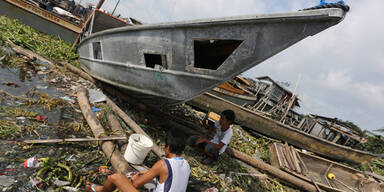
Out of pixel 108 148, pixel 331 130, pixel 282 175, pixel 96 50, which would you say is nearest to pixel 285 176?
pixel 282 175

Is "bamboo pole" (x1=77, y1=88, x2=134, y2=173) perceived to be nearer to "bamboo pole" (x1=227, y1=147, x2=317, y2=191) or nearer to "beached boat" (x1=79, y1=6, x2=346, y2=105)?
"beached boat" (x1=79, y1=6, x2=346, y2=105)

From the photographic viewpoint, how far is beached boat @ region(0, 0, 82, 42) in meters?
8.26

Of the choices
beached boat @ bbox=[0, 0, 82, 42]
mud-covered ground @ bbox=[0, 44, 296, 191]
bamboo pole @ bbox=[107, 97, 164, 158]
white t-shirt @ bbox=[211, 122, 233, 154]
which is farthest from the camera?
beached boat @ bbox=[0, 0, 82, 42]

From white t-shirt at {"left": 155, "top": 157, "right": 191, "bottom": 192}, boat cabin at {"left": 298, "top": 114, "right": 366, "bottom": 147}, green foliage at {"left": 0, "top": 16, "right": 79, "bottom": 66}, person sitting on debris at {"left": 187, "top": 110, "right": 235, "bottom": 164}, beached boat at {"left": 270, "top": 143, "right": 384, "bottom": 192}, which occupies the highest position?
green foliage at {"left": 0, "top": 16, "right": 79, "bottom": 66}

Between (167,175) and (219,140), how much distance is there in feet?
8.76

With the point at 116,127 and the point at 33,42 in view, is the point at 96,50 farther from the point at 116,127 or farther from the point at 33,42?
the point at 33,42

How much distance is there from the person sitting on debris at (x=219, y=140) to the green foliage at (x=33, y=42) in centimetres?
713

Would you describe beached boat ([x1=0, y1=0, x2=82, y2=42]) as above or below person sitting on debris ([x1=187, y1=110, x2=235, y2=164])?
above

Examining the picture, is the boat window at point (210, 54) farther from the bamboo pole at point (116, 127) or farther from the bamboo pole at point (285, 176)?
the bamboo pole at point (285, 176)

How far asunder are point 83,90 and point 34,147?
94.7 inches

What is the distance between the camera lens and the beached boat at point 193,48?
2.52 m

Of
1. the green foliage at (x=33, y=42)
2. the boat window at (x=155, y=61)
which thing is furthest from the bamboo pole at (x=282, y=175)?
the green foliage at (x=33, y=42)

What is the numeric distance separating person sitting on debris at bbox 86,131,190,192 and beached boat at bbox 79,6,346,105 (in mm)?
1601

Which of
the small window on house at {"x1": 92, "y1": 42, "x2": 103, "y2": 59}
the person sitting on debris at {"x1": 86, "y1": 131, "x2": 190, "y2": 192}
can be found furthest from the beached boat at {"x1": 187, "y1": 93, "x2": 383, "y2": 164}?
the person sitting on debris at {"x1": 86, "y1": 131, "x2": 190, "y2": 192}
